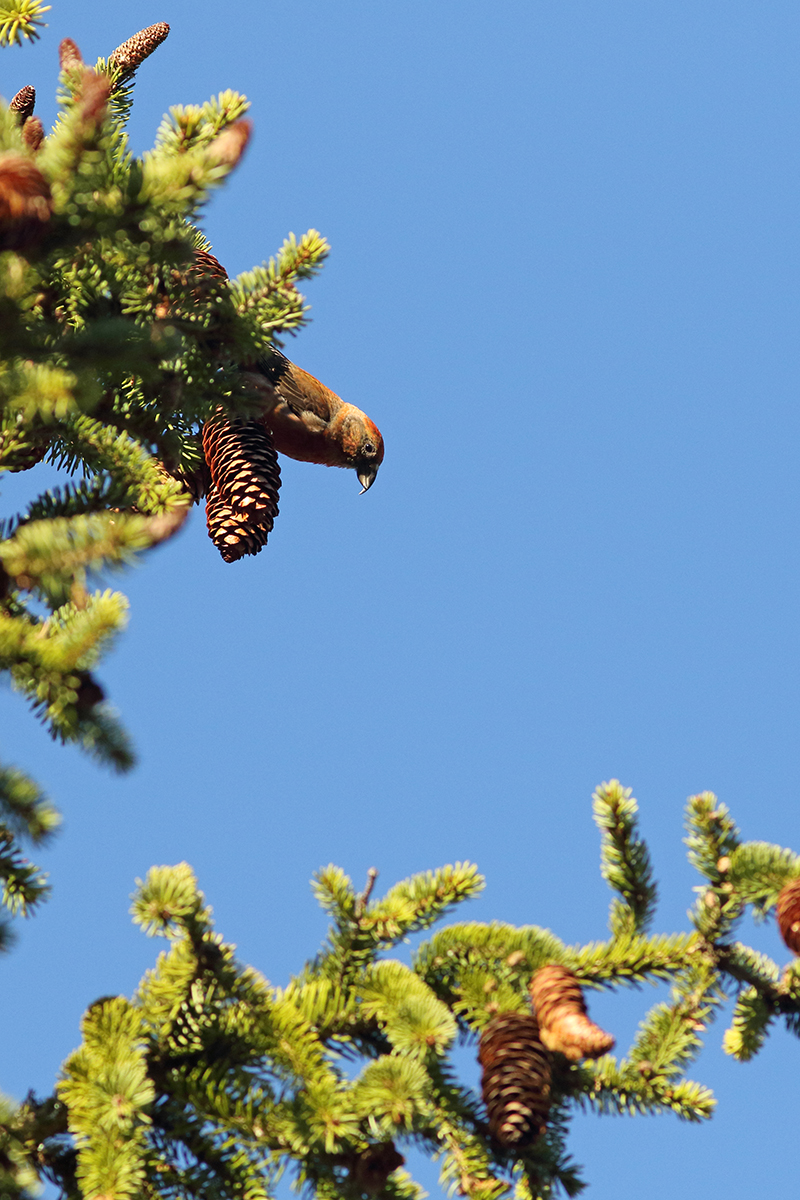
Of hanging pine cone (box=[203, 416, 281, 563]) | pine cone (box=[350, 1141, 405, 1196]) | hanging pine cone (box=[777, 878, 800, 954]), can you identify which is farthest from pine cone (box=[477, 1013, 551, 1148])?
hanging pine cone (box=[203, 416, 281, 563])

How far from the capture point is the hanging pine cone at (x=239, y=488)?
147 inches

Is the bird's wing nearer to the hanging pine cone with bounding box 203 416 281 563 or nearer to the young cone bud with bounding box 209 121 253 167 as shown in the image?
the hanging pine cone with bounding box 203 416 281 563

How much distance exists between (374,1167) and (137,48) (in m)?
3.30

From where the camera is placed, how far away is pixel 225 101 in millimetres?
2652

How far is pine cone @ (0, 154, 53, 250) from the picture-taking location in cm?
199

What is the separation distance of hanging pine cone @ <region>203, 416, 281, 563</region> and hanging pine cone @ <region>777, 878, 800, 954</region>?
1.99m

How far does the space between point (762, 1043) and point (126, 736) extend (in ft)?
4.58

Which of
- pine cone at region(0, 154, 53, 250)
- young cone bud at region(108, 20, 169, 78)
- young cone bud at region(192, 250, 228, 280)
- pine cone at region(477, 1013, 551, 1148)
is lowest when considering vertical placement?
pine cone at region(477, 1013, 551, 1148)

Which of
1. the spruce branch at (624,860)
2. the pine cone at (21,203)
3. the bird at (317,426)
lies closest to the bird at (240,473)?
the bird at (317,426)

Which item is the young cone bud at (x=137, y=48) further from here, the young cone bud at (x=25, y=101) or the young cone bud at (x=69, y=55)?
the young cone bud at (x=69, y=55)

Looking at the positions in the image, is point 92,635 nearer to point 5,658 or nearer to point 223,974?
point 5,658

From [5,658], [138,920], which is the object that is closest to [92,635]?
[5,658]

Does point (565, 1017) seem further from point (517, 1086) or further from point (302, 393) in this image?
point (302, 393)

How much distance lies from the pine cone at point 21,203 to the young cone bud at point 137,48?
1.97m
